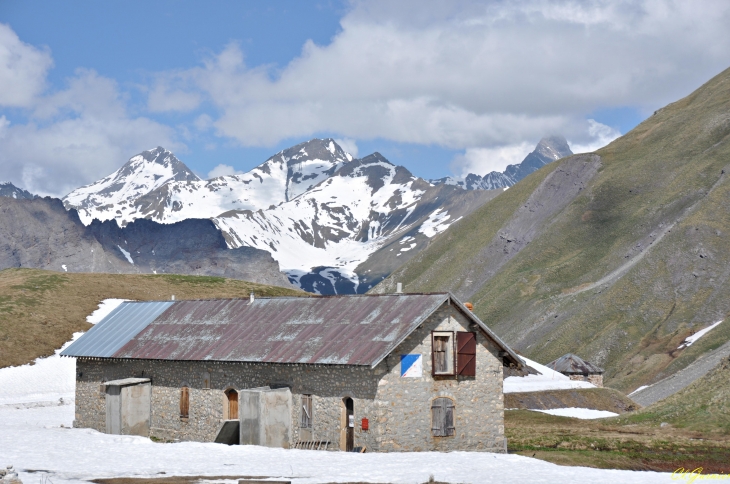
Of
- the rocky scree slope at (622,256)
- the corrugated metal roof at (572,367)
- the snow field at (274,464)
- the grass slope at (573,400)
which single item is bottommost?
the snow field at (274,464)

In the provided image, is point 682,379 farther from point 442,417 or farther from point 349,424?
point 349,424

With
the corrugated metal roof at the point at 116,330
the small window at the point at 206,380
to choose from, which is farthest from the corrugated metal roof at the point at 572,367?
the small window at the point at 206,380

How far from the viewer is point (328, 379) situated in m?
34.7

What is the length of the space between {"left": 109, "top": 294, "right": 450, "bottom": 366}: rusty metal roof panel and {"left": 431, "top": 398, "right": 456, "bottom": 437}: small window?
3.68 meters

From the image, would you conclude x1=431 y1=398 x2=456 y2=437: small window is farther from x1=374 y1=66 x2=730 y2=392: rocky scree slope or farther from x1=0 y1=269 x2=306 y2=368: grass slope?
x1=374 y1=66 x2=730 y2=392: rocky scree slope

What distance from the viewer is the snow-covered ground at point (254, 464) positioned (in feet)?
86.0

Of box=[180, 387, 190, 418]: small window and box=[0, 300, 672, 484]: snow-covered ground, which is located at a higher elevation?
box=[180, 387, 190, 418]: small window

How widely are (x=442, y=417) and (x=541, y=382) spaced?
1841 inches

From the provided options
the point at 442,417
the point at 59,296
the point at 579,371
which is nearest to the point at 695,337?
the point at 579,371

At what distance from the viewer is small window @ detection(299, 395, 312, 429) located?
3525 cm

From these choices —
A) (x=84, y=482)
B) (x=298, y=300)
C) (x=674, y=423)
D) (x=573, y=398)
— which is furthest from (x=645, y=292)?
(x=84, y=482)

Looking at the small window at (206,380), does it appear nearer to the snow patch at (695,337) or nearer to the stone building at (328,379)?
the stone building at (328,379)

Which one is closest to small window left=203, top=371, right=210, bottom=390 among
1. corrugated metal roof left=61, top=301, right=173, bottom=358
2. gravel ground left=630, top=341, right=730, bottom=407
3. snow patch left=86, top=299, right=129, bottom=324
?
corrugated metal roof left=61, top=301, right=173, bottom=358

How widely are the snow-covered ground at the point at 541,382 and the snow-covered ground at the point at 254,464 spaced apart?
41043mm
